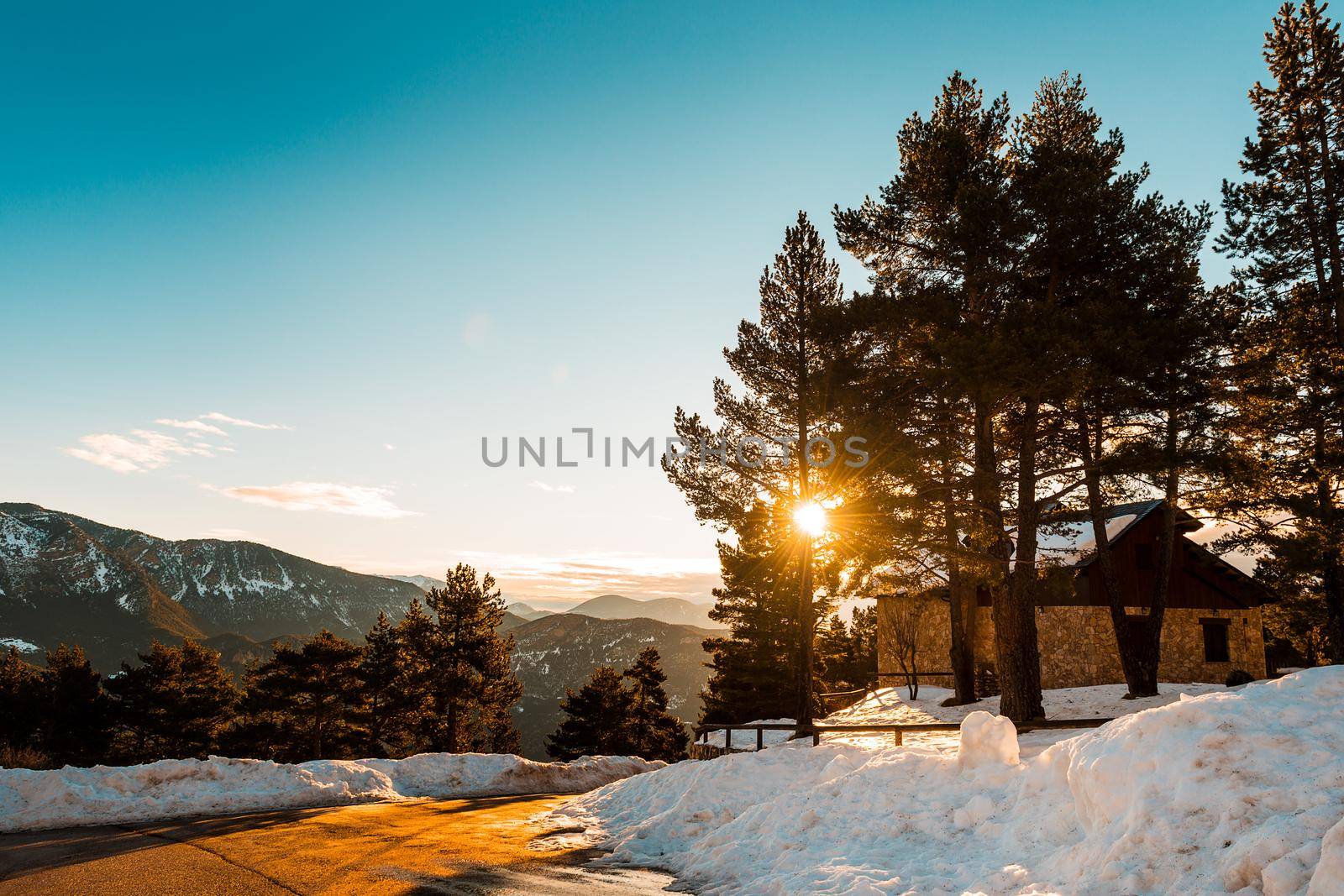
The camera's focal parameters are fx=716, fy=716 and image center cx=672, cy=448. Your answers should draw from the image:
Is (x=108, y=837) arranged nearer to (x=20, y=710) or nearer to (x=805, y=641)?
(x=805, y=641)

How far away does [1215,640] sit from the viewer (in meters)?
29.8

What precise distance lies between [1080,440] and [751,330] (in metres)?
9.33

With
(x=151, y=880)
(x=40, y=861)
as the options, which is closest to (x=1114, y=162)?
(x=151, y=880)

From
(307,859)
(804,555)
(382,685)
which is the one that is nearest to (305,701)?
(382,685)

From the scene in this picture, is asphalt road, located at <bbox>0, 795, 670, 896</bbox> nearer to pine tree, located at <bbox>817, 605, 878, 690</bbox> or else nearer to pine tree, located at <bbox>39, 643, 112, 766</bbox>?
pine tree, located at <bbox>39, 643, 112, 766</bbox>

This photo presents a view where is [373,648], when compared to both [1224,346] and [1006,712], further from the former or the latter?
[1224,346]

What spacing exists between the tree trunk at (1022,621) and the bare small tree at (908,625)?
50.8ft

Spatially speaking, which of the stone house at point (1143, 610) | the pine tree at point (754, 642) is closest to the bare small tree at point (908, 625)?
the stone house at point (1143, 610)

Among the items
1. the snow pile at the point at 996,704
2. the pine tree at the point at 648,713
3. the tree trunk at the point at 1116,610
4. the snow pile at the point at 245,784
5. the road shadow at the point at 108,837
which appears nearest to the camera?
the road shadow at the point at 108,837

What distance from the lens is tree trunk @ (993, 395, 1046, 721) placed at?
51.9 feet

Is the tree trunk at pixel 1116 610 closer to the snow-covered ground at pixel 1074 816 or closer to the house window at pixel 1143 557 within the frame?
the house window at pixel 1143 557

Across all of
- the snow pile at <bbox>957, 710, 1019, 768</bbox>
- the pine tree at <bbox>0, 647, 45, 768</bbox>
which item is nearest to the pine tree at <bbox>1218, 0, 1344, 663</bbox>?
the snow pile at <bbox>957, 710, 1019, 768</bbox>

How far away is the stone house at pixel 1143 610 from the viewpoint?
2772 cm

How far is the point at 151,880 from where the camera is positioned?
7691 mm
